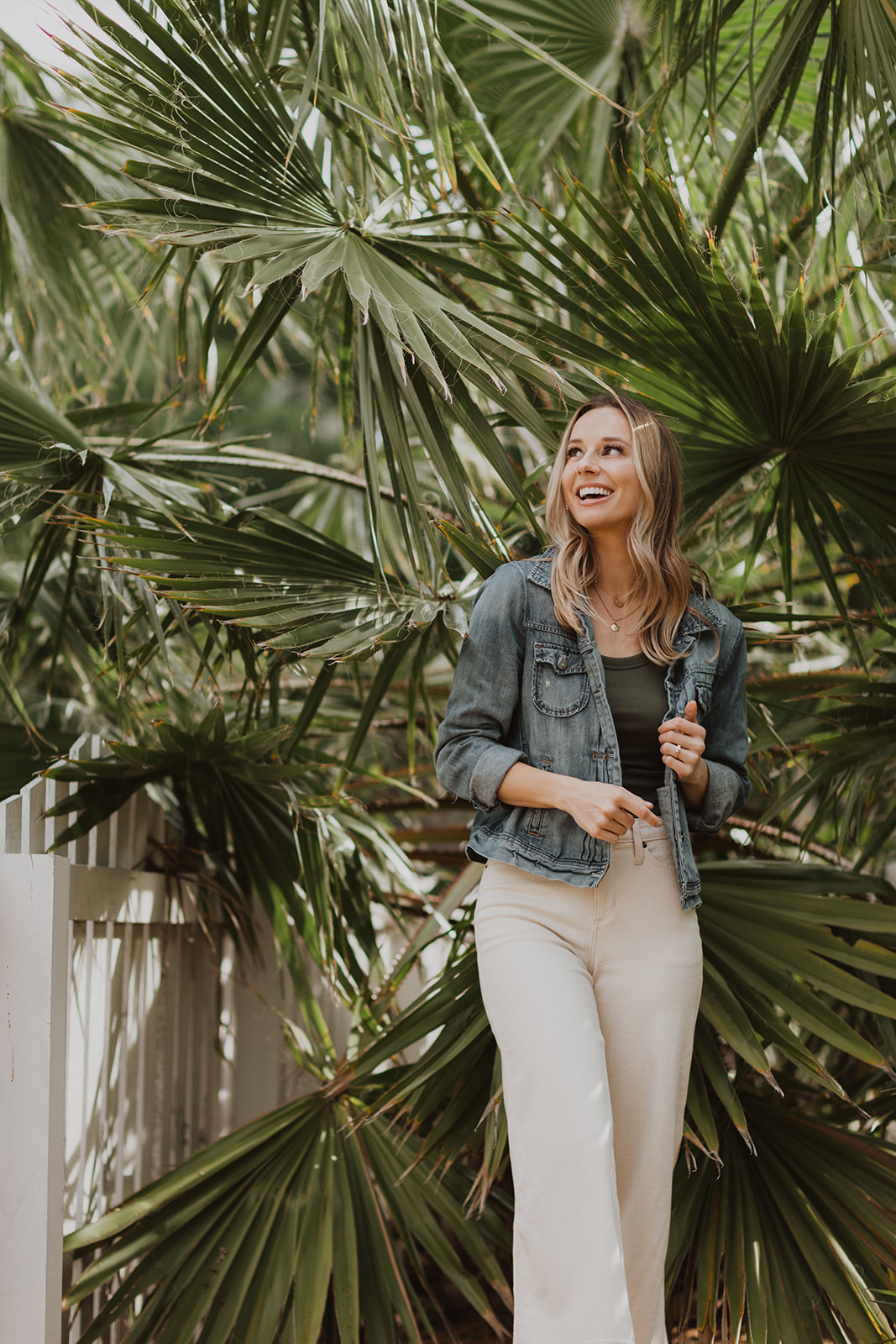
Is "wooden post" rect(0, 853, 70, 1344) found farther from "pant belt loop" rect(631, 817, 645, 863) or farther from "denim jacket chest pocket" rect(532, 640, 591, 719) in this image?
"pant belt loop" rect(631, 817, 645, 863)

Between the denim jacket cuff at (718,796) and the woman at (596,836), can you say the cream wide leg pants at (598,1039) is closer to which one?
the woman at (596,836)

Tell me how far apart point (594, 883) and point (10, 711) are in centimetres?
257

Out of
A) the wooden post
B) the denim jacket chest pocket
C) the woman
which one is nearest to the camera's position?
the woman

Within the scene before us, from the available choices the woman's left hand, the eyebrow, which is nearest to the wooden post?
the woman's left hand

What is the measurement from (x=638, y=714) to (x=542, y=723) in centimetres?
16

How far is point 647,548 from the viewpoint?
182cm

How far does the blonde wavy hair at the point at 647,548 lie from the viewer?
5.89 feet

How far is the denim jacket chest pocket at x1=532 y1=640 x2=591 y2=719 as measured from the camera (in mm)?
1748

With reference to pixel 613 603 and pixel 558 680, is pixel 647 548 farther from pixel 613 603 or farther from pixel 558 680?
pixel 558 680

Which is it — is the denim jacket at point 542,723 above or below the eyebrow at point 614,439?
below

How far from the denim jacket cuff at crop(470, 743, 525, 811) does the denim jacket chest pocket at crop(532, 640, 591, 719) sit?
109 mm

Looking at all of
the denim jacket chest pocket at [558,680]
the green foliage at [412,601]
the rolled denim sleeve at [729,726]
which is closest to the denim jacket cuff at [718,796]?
the rolled denim sleeve at [729,726]

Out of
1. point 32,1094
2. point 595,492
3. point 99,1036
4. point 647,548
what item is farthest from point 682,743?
point 99,1036

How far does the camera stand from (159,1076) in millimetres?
2795
